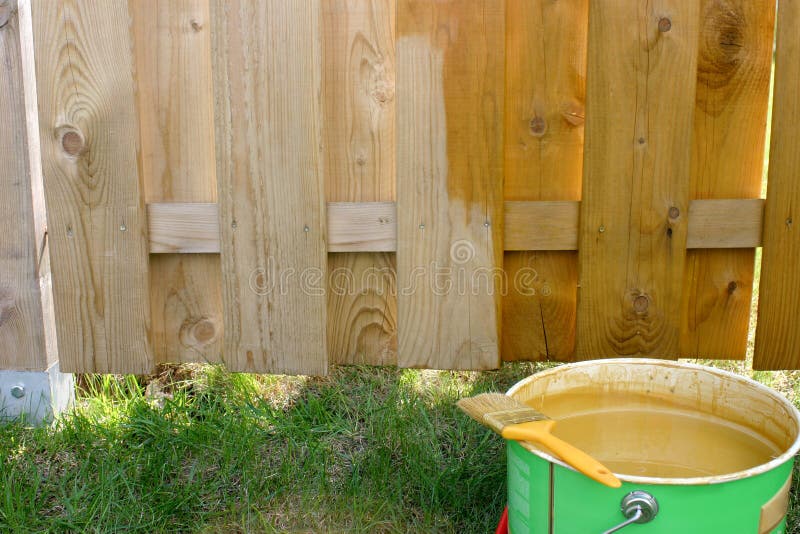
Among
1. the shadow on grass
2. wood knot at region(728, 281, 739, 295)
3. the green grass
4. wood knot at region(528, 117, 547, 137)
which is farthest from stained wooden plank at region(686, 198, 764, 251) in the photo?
the shadow on grass

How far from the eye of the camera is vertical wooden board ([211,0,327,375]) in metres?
2.17

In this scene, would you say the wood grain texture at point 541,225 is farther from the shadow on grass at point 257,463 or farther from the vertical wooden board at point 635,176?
the shadow on grass at point 257,463

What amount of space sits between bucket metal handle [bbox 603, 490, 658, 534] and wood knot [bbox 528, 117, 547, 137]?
111 cm

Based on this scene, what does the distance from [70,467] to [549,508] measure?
1350mm

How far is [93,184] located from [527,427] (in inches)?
54.7

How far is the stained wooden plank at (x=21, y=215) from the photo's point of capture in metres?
2.26

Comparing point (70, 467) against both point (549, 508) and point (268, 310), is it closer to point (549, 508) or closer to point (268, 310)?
point (268, 310)

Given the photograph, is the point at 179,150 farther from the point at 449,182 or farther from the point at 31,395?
the point at 31,395

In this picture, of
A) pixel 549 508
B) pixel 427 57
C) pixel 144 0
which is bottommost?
pixel 549 508

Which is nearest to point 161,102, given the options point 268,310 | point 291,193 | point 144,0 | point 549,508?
point 144,0

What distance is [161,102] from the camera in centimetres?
230

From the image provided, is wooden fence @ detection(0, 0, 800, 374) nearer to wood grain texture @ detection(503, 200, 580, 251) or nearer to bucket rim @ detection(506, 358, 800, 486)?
wood grain texture @ detection(503, 200, 580, 251)

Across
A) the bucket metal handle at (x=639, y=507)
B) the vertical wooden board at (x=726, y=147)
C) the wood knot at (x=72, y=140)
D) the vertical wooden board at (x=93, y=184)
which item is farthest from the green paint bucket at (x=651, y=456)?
the wood knot at (x=72, y=140)

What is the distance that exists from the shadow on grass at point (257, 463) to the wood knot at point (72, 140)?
742mm
